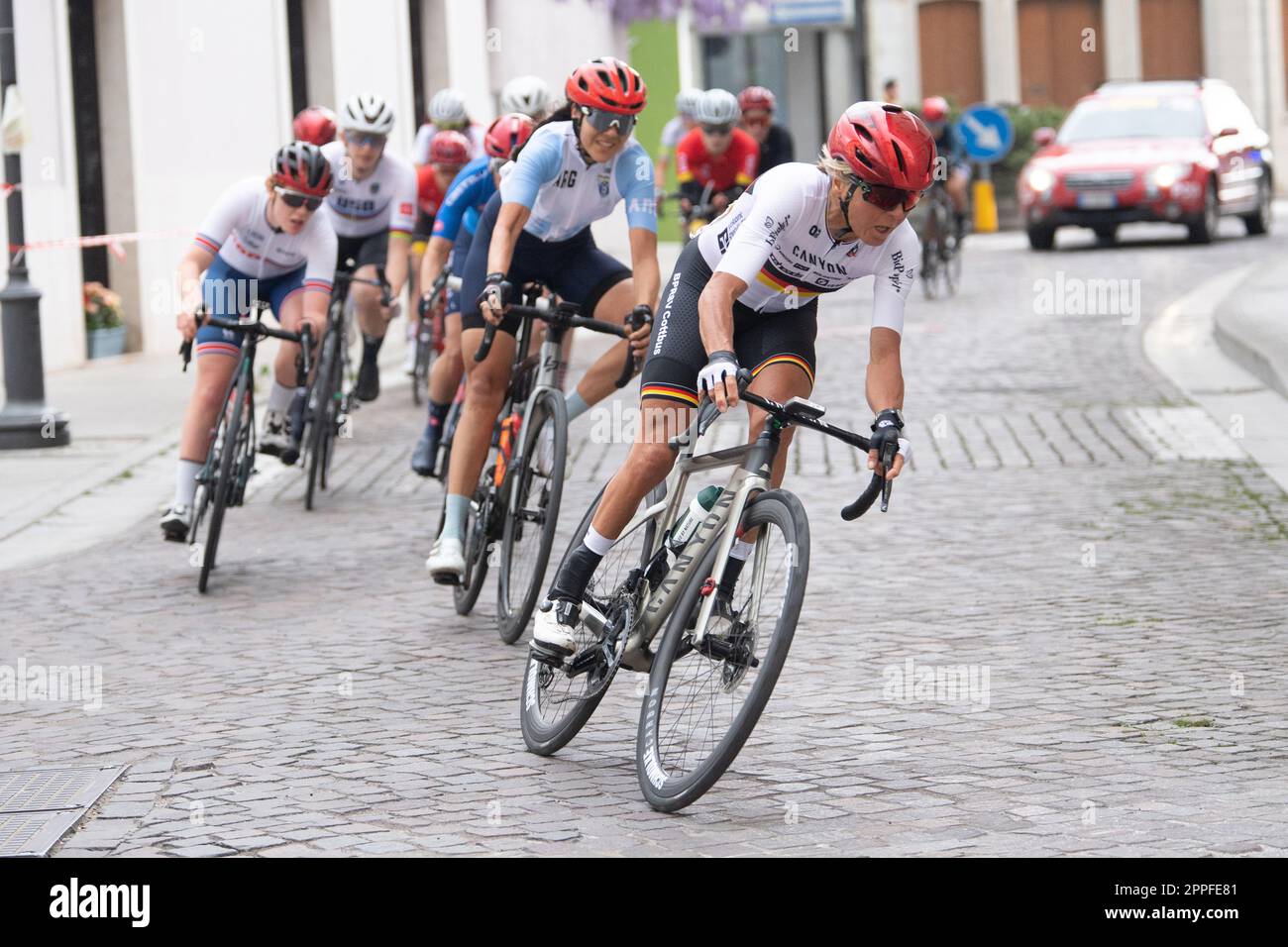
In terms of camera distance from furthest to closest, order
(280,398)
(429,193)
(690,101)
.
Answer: (690,101) → (429,193) → (280,398)

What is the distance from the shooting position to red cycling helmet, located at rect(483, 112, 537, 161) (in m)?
9.07

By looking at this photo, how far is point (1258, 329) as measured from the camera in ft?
49.8

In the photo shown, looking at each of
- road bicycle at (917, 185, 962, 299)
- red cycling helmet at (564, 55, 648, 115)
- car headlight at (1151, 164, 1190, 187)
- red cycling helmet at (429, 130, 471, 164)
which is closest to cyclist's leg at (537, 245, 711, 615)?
red cycling helmet at (564, 55, 648, 115)

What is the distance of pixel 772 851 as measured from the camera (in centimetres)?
478

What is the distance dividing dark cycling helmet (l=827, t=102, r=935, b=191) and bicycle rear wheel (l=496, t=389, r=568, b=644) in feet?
6.39

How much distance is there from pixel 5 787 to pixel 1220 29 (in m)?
46.7

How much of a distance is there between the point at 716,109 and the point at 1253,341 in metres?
3.93

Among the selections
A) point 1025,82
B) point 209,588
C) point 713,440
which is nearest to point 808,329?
point 209,588

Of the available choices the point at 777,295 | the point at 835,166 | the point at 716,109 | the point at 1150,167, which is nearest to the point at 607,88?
the point at 777,295

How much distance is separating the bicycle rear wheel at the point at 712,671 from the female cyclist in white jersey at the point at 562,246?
1848mm

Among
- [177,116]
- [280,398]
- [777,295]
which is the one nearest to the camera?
[777,295]

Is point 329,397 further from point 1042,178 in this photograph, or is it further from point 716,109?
point 1042,178

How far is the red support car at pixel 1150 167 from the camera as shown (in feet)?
85.4
